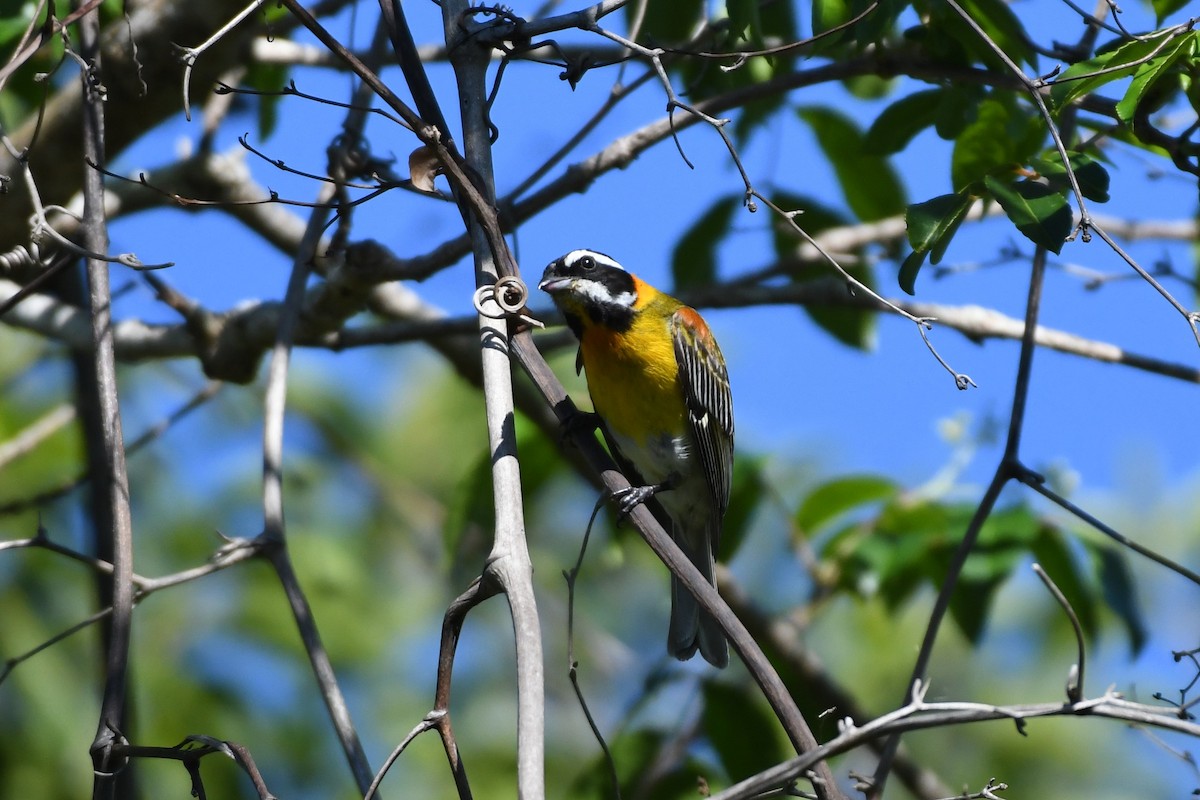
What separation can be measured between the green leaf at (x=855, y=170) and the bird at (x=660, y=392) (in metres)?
0.91

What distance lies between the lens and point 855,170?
17.3 ft

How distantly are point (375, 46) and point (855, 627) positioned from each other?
6.22m

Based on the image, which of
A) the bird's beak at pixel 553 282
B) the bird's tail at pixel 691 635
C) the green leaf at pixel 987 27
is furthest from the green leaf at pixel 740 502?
the green leaf at pixel 987 27

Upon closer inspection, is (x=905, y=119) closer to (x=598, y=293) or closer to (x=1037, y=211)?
(x=1037, y=211)

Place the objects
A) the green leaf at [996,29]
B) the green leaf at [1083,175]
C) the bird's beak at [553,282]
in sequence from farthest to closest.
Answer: the bird's beak at [553,282] < the green leaf at [996,29] < the green leaf at [1083,175]

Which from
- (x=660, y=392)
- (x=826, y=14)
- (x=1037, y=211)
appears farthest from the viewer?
(x=660, y=392)

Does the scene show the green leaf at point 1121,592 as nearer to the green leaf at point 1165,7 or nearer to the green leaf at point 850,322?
the green leaf at point 850,322

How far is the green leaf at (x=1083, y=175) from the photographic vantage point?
2.95 m

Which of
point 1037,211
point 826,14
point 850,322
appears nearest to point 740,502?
point 850,322

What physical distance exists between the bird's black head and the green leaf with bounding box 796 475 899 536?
1.11 metres

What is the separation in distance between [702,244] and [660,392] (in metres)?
0.81

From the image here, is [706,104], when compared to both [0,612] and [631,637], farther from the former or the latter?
[631,637]

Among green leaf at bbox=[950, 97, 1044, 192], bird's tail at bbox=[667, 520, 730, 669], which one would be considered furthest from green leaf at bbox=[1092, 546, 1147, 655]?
green leaf at bbox=[950, 97, 1044, 192]

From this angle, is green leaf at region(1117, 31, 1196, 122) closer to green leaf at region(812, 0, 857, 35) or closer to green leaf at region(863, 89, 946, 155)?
green leaf at region(812, 0, 857, 35)
